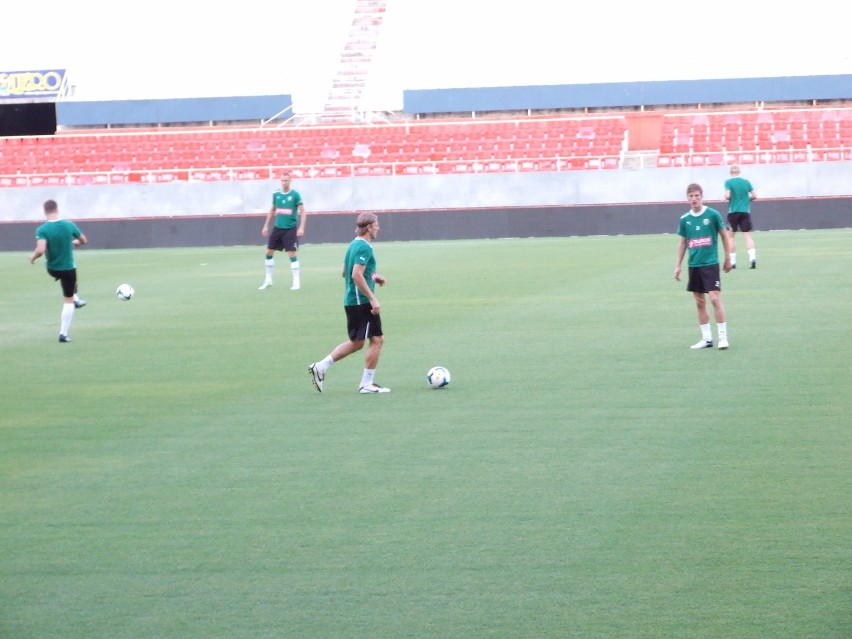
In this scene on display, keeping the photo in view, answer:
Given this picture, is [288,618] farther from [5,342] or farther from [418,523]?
[5,342]

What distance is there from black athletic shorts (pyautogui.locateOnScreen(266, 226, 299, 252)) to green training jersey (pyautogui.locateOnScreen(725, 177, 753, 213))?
321 inches

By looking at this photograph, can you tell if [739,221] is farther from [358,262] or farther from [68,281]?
[358,262]

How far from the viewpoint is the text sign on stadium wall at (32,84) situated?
176 ft

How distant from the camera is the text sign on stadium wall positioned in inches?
2106

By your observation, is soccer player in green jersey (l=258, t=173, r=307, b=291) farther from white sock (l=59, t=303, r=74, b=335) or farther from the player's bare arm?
the player's bare arm

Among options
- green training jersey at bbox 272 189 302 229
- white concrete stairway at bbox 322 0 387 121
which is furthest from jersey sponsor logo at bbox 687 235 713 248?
white concrete stairway at bbox 322 0 387 121

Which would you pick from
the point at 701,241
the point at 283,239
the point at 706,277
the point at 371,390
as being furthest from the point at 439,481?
the point at 283,239

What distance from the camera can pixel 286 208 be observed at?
2411 cm

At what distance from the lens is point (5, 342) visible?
57.3ft

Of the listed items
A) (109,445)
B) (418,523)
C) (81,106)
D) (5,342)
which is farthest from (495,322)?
(81,106)

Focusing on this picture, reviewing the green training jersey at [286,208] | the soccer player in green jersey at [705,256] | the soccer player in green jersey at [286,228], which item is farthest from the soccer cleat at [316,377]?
the green training jersey at [286,208]

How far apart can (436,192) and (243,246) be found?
659 cm

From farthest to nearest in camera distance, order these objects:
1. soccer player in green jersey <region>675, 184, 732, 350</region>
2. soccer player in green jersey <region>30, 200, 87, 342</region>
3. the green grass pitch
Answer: soccer player in green jersey <region>30, 200, 87, 342</region> < soccer player in green jersey <region>675, 184, 732, 350</region> < the green grass pitch

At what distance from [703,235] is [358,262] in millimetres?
4650
